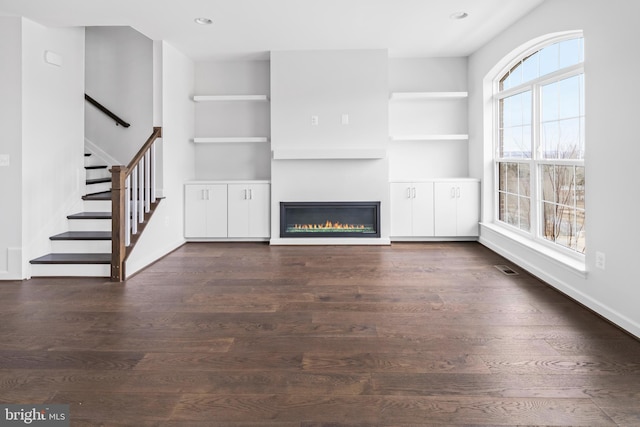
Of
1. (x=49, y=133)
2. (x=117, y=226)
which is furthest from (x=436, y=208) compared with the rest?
(x=49, y=133)

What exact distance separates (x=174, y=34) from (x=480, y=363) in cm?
471

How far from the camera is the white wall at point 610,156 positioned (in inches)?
111

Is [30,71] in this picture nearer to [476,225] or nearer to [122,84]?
[122,84]

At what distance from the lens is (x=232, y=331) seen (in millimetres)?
2859

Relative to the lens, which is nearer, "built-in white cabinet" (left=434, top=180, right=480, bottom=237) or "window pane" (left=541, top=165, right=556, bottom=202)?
"window pane" (left=541, top=165, right=556, bottom=202)

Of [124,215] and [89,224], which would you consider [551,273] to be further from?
[89,224]

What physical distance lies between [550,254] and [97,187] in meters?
5.08

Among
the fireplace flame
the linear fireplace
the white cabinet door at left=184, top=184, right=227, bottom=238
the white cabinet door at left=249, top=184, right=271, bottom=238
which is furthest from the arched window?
the white cabinet door at left=184, top=184, right=227, bottom=238

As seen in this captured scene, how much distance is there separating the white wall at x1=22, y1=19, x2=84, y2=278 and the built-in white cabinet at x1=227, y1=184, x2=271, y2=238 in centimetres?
186

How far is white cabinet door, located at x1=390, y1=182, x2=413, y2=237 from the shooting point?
614 centimetres

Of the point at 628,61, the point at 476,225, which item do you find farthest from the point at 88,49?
the point at 628,61

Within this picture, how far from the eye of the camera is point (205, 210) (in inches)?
244

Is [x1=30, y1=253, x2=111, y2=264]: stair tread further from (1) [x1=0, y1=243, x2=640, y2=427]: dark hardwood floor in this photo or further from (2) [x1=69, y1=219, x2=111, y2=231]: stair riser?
(2) [x1=69, y1=219, x2=111, y2=231]: stair riser

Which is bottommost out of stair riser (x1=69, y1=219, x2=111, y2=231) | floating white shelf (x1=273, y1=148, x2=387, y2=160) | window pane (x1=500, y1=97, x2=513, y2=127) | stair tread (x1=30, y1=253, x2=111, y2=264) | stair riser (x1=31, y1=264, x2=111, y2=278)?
stair riser (x1=31, y1=264, x2=111, y2=278)
